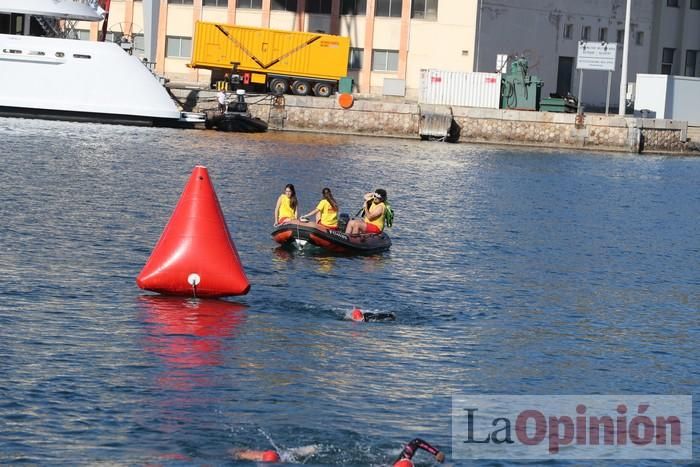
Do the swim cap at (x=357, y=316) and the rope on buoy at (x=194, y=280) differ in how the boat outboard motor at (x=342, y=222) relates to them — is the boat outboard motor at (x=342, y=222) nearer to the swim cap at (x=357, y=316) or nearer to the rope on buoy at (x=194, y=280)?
the swim cap at (x=357, y=316)

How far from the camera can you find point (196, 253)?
67.7ft

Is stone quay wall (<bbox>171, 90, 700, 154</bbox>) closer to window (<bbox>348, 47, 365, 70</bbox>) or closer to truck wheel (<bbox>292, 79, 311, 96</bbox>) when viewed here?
truck wheel (<bbox>292, 79, 311, 96</bbox>)

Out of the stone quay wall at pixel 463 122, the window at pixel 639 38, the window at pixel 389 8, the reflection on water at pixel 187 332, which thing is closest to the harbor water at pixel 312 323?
the reflection on water at pixel 187 332

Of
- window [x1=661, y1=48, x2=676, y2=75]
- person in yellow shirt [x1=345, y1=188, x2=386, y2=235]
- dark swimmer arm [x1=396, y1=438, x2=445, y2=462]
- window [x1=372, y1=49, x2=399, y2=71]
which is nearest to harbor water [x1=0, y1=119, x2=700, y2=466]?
person in yellow shirt [x1=345, y1=188, x2=386, y2=235]

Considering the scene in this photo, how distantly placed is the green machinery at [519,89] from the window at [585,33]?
14963 mm

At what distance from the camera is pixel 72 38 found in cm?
6359

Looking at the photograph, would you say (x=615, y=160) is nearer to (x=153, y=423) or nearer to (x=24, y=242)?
(x=24, y=242)

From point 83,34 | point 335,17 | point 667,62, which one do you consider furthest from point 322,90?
point 667,62

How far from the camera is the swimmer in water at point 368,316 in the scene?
21.4 m

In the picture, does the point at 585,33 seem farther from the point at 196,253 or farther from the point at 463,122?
the point at 196,253

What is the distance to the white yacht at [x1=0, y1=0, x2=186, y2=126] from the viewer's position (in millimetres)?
59094

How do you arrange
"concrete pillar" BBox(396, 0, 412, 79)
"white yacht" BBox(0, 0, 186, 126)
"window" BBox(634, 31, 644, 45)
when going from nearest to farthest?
1. "white yacht" BBox(0, 0, 186, 126)
2. "concrete pillar" BBox(396, 0, 412, 79)
3. "window" BBox(634, 31, 644, 45)

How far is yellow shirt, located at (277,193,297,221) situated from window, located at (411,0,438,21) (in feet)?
159

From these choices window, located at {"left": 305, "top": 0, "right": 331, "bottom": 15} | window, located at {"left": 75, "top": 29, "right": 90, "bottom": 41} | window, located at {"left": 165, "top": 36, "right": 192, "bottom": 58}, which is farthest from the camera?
window, located at {"left": 75, "top": 29, "right": 90, "bottom": 41}
